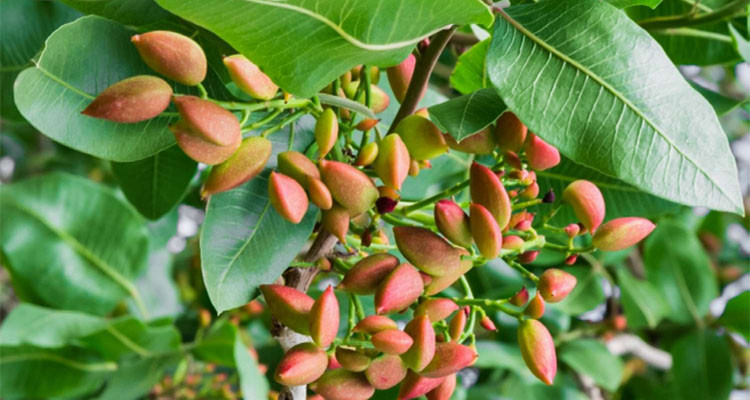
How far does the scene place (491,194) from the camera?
42cm

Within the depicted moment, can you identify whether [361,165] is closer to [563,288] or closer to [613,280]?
[563,288]

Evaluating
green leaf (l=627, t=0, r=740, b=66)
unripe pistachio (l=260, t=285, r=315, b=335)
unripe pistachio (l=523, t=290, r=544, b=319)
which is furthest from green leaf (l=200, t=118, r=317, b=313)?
green leaf (l=627, t=0, r=740, b=66)

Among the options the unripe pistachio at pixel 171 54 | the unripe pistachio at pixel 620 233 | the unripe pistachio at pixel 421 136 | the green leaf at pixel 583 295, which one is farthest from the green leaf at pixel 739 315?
the unripe pistachio at pixel 171 54

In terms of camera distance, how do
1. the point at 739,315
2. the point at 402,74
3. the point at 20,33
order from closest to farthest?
the point at 402,74 < the point at 20,33 < the point at 739,315

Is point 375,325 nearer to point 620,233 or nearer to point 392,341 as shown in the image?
point 392,341

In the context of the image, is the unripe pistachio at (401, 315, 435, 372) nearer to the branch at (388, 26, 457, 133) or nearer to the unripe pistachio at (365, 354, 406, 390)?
the unripe pistachio at (365, 354, 406, 390)

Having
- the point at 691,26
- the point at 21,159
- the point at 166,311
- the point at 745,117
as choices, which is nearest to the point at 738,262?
the point at 745,117

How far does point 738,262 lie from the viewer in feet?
4.49

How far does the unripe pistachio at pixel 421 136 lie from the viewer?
0.44 metres

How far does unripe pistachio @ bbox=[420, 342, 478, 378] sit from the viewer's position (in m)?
0.43

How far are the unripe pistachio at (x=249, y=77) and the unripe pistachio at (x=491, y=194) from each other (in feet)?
0.38

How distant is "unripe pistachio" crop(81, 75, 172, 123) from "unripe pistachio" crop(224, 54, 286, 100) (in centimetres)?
3

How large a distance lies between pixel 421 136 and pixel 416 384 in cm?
14

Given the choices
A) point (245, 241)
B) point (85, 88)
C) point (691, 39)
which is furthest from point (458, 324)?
point (691, 39)
